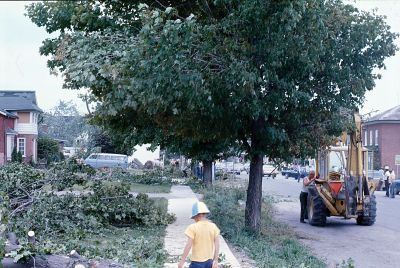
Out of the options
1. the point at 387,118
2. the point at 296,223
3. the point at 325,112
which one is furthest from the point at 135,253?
the point at 387,118

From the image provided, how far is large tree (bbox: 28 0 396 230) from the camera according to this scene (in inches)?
452

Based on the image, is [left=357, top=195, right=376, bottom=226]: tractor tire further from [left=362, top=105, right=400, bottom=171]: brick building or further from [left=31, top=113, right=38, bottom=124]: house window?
[left=362, top=105, right=400, bottom=171]: brick building

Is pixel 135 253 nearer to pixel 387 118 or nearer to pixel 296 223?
pixel 296 223

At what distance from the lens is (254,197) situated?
15.0 meters

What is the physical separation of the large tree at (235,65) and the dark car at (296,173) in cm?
3472

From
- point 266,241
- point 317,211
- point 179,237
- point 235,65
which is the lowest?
point 266,241

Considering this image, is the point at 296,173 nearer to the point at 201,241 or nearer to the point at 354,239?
the point at 354,239

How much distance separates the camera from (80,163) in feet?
47.5

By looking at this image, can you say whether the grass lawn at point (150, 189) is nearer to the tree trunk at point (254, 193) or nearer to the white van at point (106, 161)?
the white van at point (106, 161)

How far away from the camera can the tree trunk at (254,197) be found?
14.8 metres

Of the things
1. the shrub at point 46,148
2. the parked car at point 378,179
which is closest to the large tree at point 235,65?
the parked car at point 378,179

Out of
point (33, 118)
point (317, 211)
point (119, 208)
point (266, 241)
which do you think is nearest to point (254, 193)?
point (266, 241)

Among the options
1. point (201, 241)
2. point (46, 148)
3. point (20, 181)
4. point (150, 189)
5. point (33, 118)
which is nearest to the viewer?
point (201, 241)

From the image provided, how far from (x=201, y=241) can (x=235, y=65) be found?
17.0 feet
